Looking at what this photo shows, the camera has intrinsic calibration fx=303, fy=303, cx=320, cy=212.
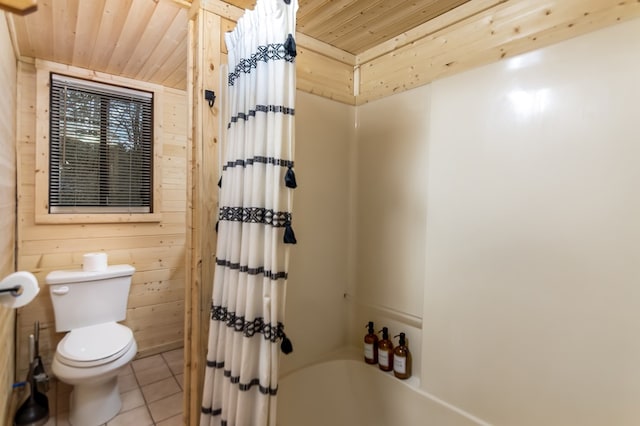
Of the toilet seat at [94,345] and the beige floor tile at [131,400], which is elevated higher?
the toilet seat at [94,345]

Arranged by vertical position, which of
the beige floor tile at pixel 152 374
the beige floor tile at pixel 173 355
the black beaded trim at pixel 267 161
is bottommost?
the beige floor tile at pixel 152 374

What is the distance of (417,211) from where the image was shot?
1655mm

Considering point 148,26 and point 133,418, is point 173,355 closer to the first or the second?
point 133,418

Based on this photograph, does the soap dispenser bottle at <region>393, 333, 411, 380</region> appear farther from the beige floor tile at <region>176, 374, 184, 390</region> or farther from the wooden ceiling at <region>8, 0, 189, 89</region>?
the wooden ceiling at <region>8, 0, 189, 89</region>

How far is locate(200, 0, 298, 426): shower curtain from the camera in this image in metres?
1.07

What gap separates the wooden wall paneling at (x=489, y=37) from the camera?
3.61ft

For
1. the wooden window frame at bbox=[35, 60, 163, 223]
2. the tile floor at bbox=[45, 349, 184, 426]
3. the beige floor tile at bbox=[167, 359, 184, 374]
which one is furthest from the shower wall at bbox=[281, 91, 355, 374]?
the wooden window frame at bbox=[35, 60, 163, 223]

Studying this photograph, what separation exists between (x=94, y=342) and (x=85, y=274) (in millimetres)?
478

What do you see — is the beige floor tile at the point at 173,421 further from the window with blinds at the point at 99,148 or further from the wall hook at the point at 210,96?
the wall hook at the point at 210,96

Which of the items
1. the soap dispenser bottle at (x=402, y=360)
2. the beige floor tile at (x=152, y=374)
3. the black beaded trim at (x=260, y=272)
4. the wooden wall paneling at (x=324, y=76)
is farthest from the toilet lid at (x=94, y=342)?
the wooden wall paneling at (x=324, y=76)

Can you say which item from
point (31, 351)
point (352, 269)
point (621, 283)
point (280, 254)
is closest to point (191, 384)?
point (280, 254)

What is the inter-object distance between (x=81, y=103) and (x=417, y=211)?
252 cm

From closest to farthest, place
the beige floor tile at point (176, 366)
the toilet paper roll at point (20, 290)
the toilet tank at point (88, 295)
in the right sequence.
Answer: the toilet paper roll at point (20, 290)
the toilet tank at point (88, 295)
the beige floor tile at point (176, 366)

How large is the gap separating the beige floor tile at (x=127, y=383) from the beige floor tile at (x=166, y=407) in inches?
11.0
